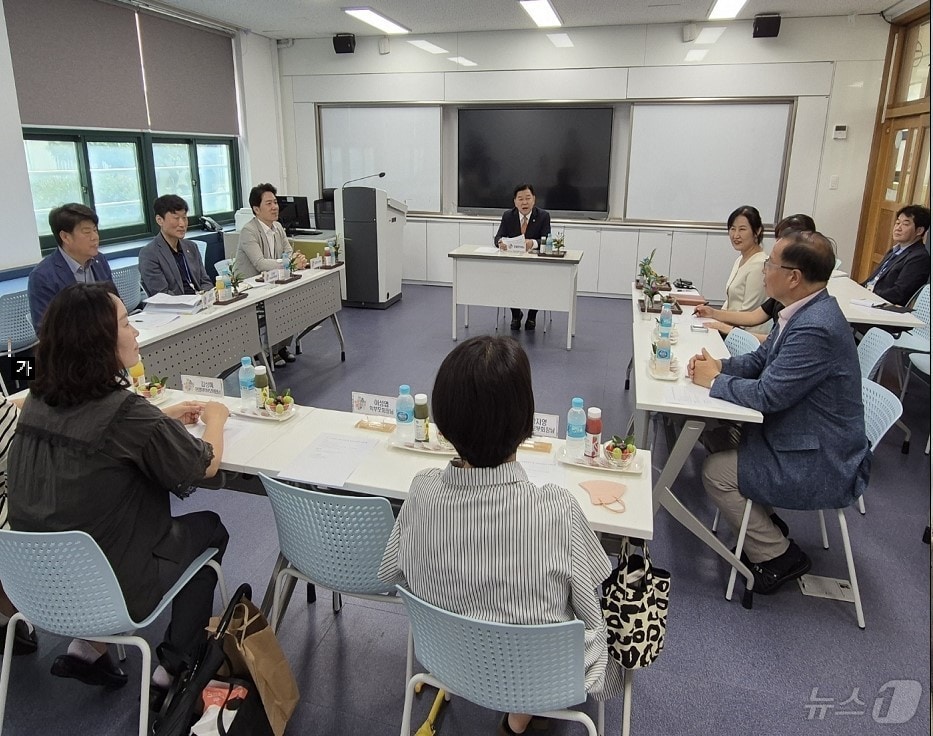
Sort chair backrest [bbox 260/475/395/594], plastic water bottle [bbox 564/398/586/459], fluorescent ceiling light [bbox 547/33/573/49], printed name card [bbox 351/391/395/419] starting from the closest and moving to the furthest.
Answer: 1. chair backrest [bbox 260/475/395/594]
2. plastic water bottle [bbox 564/398/586/459]
3. printed name card [bbox 351/391/395/419]
4. fluorescent ceiling light [bbox 547/33/573/49]

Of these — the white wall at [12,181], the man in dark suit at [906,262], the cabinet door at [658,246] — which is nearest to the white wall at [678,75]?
the cabinet door at [658,246]

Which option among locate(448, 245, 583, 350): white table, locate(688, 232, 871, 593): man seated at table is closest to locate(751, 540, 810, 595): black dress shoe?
locate(688, 232, 871, 593): man seated at table

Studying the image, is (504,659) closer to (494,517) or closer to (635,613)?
(494,517)

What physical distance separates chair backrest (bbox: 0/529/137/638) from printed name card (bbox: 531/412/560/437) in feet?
4.03

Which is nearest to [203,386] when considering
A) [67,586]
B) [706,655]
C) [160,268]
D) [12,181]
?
[67,586]

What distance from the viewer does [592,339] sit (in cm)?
578

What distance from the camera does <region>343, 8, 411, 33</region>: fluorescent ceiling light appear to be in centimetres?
614

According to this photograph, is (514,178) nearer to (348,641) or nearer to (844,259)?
(844,259)

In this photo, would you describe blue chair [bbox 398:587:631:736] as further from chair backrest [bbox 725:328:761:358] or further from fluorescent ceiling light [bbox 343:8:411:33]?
fluorescent ceiling light [bbox 343:8:411:33]

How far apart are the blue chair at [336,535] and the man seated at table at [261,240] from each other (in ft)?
10.0

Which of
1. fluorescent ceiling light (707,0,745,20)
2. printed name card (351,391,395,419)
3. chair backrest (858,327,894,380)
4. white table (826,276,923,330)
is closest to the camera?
printed name card (351,391,395,419)

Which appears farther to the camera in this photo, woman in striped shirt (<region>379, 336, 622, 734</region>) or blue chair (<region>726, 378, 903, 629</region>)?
blue chair (<region>726, 378, 903, 629</region>)

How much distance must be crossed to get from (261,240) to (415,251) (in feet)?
11.0

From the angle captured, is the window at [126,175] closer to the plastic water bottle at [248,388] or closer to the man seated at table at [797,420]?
the plastic water bottle at [248,388]
